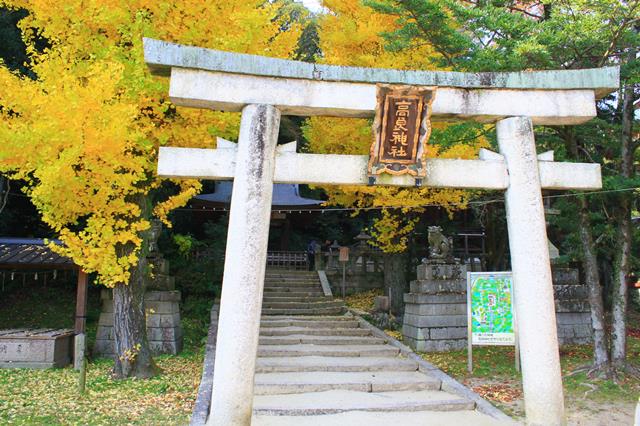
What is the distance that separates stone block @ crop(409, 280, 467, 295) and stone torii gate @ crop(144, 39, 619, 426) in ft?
21.1

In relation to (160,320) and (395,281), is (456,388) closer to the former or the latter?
(395,281)

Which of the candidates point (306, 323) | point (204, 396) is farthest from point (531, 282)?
point (306, 323)

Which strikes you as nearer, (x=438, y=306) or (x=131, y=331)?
(x=131, y=331)

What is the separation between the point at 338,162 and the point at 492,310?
5.22 metres

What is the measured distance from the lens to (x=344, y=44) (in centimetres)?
1399

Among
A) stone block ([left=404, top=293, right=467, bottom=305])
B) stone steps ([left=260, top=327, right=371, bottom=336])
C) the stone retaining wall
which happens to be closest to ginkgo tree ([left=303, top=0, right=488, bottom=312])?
the stone retaining wall

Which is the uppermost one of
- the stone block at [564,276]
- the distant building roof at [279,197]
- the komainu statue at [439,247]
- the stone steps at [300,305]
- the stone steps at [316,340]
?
the distant building roof at [279,197]

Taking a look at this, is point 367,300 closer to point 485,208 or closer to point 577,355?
point 485,208

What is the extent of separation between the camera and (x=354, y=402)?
802 cm

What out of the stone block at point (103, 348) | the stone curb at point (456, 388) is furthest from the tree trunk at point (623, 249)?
the stone block at point (103, 348)

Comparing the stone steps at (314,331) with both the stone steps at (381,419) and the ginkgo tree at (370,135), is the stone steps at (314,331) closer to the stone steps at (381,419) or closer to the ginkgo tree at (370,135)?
the ginkgo tree at (370,135)

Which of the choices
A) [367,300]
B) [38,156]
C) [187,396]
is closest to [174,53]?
[38,156]

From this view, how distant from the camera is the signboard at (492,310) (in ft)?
30.6

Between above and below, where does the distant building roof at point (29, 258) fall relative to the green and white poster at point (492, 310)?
above
